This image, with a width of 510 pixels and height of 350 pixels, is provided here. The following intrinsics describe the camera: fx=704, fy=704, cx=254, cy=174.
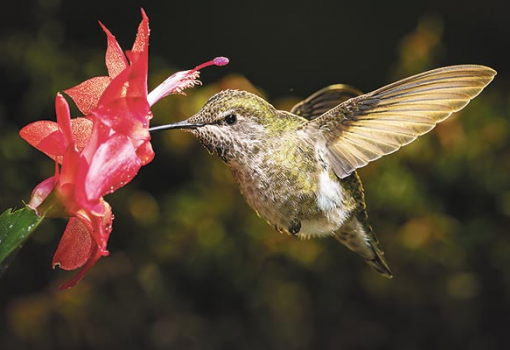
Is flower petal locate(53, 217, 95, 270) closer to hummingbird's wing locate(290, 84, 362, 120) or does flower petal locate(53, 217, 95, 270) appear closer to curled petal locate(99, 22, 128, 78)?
curled petal locate(99, 22, 128, 78)

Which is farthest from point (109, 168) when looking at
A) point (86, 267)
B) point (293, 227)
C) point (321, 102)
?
point (321, 102)

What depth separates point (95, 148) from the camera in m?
0.73

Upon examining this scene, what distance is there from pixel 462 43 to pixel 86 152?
120 inches

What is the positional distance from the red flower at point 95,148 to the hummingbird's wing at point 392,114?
41 cm

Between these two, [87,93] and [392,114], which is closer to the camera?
[87,93]

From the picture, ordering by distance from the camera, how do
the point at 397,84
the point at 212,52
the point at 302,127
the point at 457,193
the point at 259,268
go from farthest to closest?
the point at 212,52, the point at 457,193, the point at 259,268, the point at 302,127, the point at 397,84

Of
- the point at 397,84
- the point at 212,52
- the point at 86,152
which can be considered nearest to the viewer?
the point at 86,152

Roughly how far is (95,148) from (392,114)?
516 mm

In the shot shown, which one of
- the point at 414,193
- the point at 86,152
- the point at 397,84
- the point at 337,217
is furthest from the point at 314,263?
the point at 86,152

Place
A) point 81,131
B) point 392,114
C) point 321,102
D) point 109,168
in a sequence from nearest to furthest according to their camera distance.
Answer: point 109,168, point 81,131, point 392,114, point 321,102

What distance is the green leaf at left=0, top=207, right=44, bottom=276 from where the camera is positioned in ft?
2.31

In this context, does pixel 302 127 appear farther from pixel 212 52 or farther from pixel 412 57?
pixel 212 52

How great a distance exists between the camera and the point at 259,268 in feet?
7.56

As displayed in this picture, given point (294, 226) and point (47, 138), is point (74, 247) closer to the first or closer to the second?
point (47, 138)
